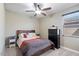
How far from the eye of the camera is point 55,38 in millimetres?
1271

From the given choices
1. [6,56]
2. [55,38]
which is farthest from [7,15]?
[55,38]

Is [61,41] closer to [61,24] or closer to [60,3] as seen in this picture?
[61,24]

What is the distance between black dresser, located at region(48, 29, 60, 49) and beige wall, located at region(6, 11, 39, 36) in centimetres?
22

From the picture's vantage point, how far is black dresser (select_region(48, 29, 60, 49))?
126 cm

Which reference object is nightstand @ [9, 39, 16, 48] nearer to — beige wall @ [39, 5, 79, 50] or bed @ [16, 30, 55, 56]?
bed @ [16, 30, 55, 56]

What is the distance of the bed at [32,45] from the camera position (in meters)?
1.18

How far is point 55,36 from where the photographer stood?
4.17 ft

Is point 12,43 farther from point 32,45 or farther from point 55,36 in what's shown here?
point 55,36

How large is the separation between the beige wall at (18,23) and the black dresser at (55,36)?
22 cm

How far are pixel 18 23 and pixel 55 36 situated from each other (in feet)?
2.01

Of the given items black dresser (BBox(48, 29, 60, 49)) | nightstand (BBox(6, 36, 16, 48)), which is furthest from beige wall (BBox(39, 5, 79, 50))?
nightstand (BBox(6, 36, 16, 48))

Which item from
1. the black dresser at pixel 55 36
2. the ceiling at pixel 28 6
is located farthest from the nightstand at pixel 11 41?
the black dresser at pixel 55 36

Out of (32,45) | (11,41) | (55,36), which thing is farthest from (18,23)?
(55,36)

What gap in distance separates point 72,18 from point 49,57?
690mm
